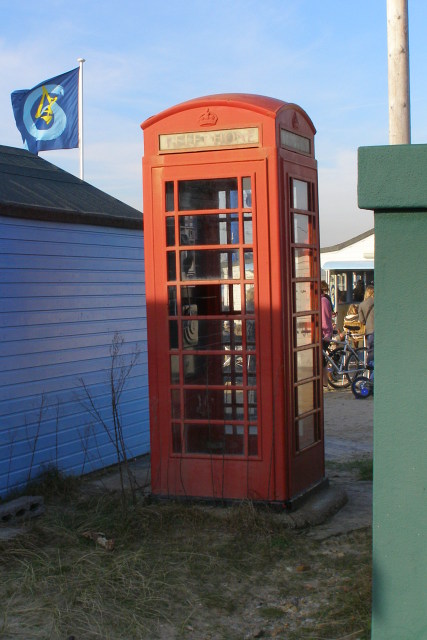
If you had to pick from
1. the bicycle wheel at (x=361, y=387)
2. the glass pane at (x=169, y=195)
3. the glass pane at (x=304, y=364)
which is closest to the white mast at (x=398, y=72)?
the glass pane at (x=304, y=364)

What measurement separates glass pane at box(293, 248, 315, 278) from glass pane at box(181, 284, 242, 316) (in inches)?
19.9

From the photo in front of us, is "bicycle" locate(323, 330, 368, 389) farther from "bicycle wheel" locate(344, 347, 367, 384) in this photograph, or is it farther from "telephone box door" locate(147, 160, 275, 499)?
"telephone box door" locate(147, 160, 275, 499)

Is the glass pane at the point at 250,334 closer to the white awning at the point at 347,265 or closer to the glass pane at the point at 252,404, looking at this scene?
the glass pane at the point at 252,404

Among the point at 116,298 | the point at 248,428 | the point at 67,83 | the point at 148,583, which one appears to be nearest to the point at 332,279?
the point at 67,83

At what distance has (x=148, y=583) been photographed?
15.6 feet

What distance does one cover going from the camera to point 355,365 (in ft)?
46.1

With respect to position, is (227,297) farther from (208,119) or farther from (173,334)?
(208,119)

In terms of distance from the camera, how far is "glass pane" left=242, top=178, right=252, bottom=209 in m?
5.91

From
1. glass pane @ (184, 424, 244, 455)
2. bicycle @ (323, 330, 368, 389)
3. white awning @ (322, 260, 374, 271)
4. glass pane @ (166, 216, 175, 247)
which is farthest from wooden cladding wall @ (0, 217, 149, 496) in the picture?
white awning @ (322, 260, 374, 271)

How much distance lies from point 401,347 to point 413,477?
20.3 inches

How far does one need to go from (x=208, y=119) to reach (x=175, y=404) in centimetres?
201

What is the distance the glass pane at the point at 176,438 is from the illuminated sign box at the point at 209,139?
1.96m

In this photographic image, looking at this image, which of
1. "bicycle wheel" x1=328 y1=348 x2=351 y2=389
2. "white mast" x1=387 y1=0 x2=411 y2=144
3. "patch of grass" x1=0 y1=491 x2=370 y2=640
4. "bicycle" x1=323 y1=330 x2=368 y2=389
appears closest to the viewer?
"patch of grass" x1=0 y1=491 x2=370 y2=640

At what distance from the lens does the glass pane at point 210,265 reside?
603 centimetres
